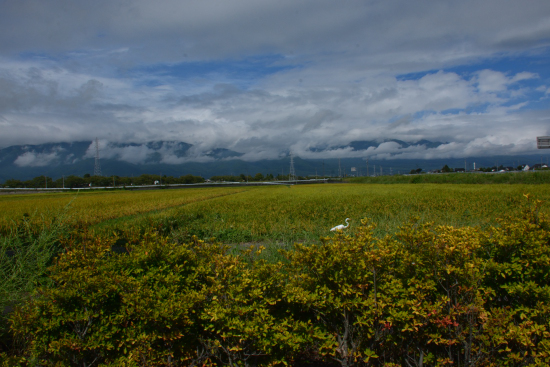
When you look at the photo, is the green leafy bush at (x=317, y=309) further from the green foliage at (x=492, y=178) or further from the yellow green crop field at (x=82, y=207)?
the green foliage at (x=492, y=178)

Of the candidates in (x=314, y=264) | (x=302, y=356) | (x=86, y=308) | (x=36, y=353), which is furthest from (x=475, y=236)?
(x=36, y=353)

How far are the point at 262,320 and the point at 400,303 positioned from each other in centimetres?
108

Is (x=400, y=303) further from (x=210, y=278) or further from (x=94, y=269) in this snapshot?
(x=94, y=269)

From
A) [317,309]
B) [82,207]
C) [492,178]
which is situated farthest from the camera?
[492,178]

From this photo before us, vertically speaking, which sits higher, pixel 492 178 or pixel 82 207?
pixel 82 207

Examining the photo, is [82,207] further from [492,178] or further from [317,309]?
[492,178]

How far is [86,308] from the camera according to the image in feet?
8.51

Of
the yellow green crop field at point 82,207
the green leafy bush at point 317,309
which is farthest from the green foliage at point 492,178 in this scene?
the green leafy bush at point 317,309

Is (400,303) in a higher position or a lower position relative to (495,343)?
higher

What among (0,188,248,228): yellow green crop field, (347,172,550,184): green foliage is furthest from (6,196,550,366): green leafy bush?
(347,172,550,184): green foliage

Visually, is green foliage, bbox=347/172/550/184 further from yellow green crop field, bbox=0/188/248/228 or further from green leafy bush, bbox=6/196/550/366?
green leafy bush, bbox=6/196/550/366

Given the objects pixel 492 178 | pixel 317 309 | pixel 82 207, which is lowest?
pixel 492 178

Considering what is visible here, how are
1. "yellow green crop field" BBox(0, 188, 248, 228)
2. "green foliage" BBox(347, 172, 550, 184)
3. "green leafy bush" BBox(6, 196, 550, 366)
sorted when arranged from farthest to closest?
"green foliage" BBox(347, 172, 550, 184) < "yellow green crop field" BBox(0, 188, 248, 228) < "green leafy bush" BBox(6, 196, 550, 366)

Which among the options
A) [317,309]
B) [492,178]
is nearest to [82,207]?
[317,309]
